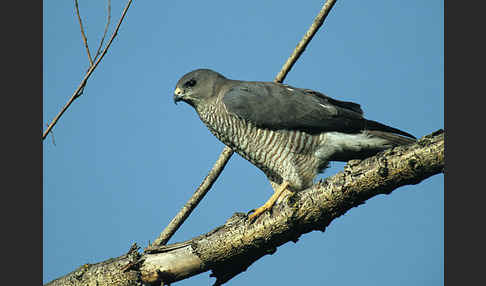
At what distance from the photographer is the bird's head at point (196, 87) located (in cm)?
541

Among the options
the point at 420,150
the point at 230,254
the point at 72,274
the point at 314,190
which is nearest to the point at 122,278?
the point at 72,274

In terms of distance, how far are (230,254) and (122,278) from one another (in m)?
0.99

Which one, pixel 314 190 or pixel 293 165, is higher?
pixel 293 165

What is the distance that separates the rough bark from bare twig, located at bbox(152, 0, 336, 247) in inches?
34.9

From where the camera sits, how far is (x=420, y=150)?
11.0 feet

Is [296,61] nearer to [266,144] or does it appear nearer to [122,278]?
[266,144]

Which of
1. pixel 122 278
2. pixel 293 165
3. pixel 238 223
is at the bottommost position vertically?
pixel 122 278

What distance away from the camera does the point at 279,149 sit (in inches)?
187

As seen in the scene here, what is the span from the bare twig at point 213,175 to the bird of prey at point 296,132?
0.95 feet

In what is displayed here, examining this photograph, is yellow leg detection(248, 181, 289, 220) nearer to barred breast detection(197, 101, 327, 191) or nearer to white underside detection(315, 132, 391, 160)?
barred breast detection(197, 101, 327, 191)

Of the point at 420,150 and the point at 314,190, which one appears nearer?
the point at 420,150

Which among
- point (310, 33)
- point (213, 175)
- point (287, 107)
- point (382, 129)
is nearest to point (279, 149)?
point (287, 107)

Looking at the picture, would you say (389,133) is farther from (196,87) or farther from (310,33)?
(196,87)

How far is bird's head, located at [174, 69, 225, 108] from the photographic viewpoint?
213 inches
